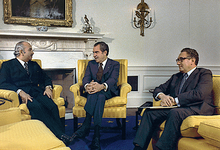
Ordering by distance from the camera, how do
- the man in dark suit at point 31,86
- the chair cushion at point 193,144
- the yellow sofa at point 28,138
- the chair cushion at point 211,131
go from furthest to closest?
the man in dark suit at point 31,86, the chair cushion at point 193,144, the chair cushion at point 211,131, the yellow sofa at point 28,138

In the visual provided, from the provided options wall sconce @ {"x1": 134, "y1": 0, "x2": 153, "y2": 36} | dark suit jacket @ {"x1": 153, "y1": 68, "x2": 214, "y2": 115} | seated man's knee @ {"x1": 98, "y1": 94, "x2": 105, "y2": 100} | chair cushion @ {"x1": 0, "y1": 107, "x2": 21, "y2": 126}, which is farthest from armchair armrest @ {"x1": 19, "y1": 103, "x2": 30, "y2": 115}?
wall sconce @ {"x1": 134, "y1": 0, "x2": 153, "y2": 36}

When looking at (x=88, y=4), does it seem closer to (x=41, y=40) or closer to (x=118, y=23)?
(x=118, y=23)

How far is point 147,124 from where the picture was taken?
209 centimetres

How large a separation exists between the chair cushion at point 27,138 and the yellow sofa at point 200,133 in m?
1.02

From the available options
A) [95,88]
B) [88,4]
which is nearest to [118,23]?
[88,4]

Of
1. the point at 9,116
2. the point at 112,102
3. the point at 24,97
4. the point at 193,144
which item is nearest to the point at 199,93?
the point at 193,144

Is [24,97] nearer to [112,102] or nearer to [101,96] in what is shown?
→ [101,96]

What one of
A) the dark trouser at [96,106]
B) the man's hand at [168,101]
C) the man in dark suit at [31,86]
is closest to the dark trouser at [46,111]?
the man in dark suit at [31,86]

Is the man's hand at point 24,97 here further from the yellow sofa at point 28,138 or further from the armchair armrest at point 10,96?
the yellow sofa at point 28,138

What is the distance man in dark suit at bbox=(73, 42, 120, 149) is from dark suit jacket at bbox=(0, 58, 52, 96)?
64 cm

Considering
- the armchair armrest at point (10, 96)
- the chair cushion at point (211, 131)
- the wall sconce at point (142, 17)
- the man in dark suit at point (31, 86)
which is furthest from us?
the wall sconce at point (142, 17)

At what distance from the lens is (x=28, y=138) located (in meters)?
1.26

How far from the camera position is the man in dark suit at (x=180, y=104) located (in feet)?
6.08

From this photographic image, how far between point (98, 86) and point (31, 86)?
0.92 meters
